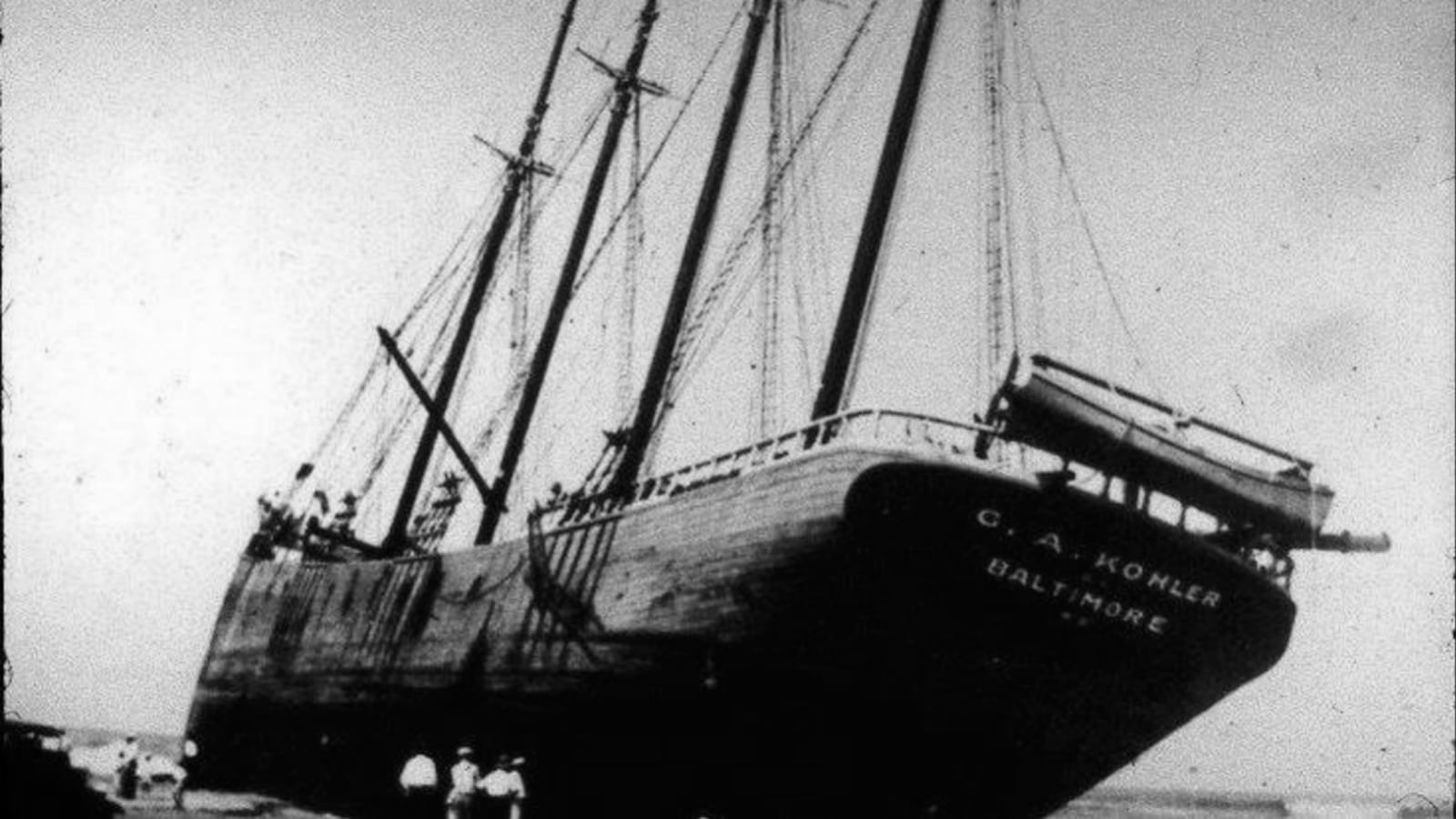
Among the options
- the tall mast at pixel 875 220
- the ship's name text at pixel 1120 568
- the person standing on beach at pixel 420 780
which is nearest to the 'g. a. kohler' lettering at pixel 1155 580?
the ship's name text at pixel 1120 568

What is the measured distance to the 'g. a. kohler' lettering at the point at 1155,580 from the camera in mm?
11734

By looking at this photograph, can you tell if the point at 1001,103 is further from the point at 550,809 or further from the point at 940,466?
the point at 550,809

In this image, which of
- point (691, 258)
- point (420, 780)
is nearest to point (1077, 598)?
point (420, 780)

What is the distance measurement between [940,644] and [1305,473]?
4.53 metres

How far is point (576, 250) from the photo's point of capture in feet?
88.9

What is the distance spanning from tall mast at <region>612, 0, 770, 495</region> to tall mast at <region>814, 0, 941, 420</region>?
487cm

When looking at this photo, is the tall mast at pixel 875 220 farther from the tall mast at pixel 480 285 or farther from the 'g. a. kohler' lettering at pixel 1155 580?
the tall mast at pixel 480 285

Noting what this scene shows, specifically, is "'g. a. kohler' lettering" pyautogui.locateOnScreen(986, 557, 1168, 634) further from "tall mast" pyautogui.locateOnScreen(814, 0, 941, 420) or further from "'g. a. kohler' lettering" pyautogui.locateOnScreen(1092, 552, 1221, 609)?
"tall mast" pyautogui.locateOnScreen(814, 0, 941, 420)

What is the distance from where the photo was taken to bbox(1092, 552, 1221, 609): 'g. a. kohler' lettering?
38.5 ft

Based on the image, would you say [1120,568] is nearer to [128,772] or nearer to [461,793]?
[461,793]

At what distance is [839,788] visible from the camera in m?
12.5

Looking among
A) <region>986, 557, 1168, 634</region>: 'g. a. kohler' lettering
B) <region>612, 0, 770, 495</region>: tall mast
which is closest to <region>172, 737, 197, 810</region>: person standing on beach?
<region>612, 0, 770, 495</region>: tall mast

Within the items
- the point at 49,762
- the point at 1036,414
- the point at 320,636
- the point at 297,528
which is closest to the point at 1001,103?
the point at 1036,414

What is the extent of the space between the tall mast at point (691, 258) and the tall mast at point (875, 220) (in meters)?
4.87
